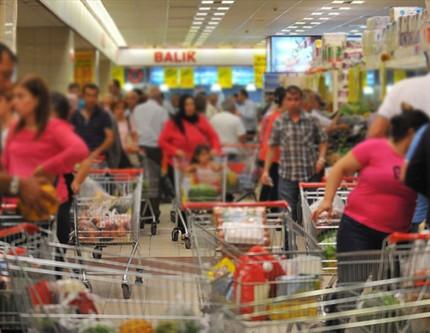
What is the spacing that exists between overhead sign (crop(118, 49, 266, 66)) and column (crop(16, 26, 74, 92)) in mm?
823

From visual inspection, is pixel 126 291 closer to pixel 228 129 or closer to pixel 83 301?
pixel 83 301

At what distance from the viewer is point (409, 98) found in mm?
4266

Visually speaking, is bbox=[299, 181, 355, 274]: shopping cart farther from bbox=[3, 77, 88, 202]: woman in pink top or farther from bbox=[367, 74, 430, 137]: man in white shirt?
bbox=[3, 77, 88, 202]: woman in pink top

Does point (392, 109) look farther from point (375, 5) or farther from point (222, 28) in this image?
point (222, 28)

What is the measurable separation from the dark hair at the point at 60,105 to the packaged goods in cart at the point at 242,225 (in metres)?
1.39

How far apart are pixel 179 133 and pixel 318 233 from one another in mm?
1152

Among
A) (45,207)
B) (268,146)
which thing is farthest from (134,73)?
(45,207)

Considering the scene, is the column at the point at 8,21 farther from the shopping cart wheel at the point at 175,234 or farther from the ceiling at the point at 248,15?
the shopping cart wheel at the point at 175,234

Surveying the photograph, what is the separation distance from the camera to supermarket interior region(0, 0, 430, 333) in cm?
407

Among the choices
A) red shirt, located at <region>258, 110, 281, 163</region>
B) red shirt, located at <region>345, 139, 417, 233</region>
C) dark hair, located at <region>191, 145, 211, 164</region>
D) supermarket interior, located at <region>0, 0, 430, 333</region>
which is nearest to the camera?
supermarket interior, located at <region>0, 0, 430, 333</region>

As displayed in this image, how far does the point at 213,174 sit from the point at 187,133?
394mm

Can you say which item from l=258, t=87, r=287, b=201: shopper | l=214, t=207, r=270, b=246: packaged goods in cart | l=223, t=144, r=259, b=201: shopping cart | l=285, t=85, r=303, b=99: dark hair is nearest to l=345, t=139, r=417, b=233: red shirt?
l=214, t=207, r=270, b=246: packaged goods in cart

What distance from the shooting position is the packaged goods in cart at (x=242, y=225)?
5133mm

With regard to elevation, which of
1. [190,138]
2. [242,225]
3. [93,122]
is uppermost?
[93,122]
